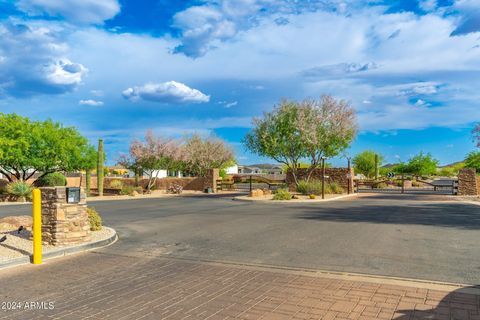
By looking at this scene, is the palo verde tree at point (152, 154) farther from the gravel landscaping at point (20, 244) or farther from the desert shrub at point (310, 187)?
the gravel landscaping at point (20, 244)

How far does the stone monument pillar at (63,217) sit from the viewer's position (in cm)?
961

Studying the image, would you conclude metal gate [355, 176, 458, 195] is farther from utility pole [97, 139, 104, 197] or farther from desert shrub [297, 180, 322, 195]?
utility pole [97, 139, 104, 197]

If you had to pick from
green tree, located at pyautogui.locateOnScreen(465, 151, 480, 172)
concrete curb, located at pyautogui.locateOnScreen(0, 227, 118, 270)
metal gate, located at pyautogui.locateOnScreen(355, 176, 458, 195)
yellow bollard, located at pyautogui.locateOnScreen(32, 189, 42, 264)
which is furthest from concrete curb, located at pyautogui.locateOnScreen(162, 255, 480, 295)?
green tree, located at pyautogui.locateOnScreen(465, 151, 480, 172)

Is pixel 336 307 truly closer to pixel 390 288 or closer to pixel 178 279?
pixel 390 288

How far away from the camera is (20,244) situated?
9750 mm

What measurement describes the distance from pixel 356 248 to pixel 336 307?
4134 mm

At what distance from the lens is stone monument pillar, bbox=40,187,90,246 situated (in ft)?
31.5

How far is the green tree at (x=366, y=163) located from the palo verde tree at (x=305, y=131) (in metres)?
37.9

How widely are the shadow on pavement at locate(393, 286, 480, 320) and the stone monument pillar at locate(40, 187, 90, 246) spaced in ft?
24.0

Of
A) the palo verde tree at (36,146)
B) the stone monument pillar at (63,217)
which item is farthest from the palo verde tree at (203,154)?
the stone monument pillar at (63,217)

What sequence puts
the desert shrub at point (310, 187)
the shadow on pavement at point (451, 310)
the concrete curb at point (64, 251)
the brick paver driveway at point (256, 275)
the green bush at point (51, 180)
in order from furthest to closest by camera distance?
the green bush at point (51, 180), the desert shrub at point (310, 187), the concrete curb at point (64, 251), the brick paver driveway at point (256, 275), the shadow on pavement at point (451, 310)

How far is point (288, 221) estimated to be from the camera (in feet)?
48.5

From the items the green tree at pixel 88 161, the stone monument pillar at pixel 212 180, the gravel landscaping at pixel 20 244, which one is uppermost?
the green tree at pixel 88 161

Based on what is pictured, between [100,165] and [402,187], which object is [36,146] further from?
[402,187]
